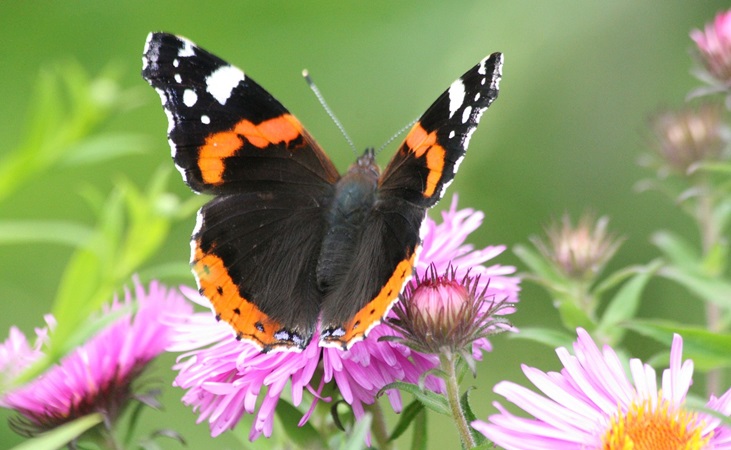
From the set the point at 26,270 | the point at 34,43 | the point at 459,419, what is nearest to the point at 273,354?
the point at 459,419

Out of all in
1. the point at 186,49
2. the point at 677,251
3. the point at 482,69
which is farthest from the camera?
the point at 677,251

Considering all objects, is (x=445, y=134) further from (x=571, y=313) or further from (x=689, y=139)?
(x=689, y=139)

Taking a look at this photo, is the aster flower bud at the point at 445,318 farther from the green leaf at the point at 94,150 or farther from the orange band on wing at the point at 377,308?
the green leaf at the point at 94,150

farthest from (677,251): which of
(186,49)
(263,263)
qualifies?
(186,49)

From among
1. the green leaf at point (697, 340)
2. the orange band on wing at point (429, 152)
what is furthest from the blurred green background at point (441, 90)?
the green leaf at point (697, 340)

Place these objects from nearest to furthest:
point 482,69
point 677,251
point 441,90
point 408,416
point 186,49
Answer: point 408,416, point 482,69, point 186,49, point 677,251, point 441,90

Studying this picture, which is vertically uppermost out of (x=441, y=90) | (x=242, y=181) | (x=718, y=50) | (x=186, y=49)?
(x=441, y=90)

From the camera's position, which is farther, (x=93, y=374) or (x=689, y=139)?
(x=689, y=139)
